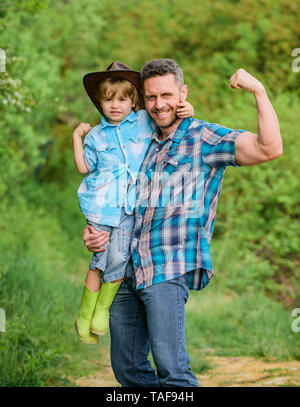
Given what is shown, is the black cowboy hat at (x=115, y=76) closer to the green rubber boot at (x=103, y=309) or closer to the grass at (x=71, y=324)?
the green rubber boot at (x=103, y=309)

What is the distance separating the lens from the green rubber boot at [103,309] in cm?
316

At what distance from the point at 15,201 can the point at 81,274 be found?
13.7 feet

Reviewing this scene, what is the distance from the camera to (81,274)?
9.46 metres

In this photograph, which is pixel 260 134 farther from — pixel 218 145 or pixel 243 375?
pixel 243 375

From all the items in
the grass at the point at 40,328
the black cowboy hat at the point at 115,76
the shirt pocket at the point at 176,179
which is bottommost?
the grass at the point at 40,328

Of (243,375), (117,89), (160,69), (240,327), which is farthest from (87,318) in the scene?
(240,327)

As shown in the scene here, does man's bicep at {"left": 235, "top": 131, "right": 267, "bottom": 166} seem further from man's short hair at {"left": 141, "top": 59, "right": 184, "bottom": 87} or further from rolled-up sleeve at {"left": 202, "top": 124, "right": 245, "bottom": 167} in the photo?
man's short hair at {"left": 141, "top": 59, "right": 184, "bottom": 87}

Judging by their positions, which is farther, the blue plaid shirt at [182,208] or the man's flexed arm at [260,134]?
the blue plaid shirt at [182,208]

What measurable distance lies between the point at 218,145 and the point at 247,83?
1.19ft

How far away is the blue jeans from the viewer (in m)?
2.84

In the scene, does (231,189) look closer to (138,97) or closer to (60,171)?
(138,97)

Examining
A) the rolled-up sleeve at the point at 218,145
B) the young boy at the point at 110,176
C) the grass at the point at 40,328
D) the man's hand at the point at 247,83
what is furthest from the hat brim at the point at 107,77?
the grass at the point at 40,328

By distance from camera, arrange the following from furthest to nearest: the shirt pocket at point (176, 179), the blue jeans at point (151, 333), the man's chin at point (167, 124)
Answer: the man's chin at point (167, 124)
the shirt pocket at point (176, 179)
the blue jeans at point (151, 333)

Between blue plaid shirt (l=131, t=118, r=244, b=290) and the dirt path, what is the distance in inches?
86.1
